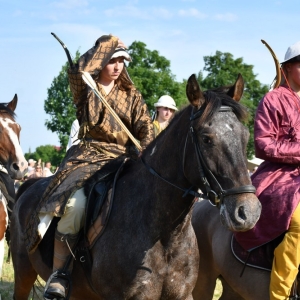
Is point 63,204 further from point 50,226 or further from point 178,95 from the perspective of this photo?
point 178,95

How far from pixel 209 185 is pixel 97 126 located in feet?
6.37

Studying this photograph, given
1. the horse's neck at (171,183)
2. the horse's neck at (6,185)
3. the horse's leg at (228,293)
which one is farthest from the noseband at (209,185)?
the horse's neck at (6,185)

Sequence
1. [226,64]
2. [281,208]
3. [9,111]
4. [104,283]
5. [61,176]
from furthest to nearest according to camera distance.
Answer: [226,64] → [9,111] → [61,176] → [281,208] → [104,283]

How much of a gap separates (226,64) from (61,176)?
54.8m

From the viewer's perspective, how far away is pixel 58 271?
6137 millimetres

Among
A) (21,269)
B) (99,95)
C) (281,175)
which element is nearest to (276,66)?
(281,175)

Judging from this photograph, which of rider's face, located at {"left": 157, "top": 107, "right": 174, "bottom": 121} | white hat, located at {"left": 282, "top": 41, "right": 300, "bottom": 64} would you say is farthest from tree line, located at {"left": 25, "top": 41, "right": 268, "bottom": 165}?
white hat, located at {"left": 282, "top": 41, "right": 300, "bottom": 64}

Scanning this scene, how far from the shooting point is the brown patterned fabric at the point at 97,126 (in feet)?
21.3

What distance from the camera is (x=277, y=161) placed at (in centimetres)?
620

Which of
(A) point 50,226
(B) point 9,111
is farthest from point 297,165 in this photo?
(B) point 9,111

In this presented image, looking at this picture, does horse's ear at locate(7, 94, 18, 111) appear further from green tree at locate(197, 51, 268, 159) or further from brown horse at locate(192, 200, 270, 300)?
green tree at locate(197, 51, 268, 159)

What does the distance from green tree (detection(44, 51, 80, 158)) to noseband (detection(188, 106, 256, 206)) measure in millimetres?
44707

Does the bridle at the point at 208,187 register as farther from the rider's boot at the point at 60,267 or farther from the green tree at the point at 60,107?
the green tree at the point at 60,107

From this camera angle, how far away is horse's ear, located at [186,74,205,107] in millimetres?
5074
